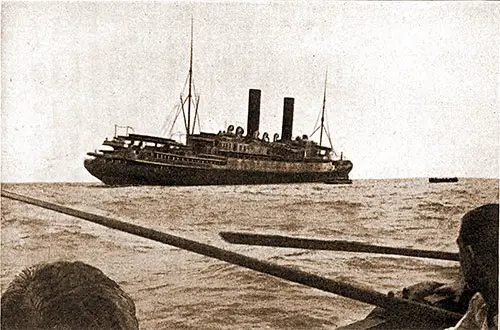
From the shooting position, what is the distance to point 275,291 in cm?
135

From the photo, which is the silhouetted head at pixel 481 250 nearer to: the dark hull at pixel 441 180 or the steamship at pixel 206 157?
the dark hull at pixel 441 180

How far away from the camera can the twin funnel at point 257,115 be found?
53.8 inches

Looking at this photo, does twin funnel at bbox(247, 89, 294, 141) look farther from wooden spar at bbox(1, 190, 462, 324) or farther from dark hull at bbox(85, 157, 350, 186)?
wooden spar at bbox(1, 190, 462, 324)

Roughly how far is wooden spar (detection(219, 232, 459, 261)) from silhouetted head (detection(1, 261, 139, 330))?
0.28 m

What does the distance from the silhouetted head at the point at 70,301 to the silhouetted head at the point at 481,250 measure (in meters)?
0.56

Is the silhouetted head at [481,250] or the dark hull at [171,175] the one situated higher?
the dark hull at [171,175]

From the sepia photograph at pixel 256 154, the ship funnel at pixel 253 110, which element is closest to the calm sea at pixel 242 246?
the sepia photograph at pixel 256 154

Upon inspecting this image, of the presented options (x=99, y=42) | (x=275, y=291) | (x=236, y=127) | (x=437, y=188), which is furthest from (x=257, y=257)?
(x=99, y=42)

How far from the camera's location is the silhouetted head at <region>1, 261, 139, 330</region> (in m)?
1.10

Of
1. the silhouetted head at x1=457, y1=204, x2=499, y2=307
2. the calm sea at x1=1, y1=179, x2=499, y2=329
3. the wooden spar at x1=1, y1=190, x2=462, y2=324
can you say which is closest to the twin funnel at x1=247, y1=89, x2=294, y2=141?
the calm sea at x1=1, y1=179, x2=499, y2=329

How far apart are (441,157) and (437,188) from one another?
6cm

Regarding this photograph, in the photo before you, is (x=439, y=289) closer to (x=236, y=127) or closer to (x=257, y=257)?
(x=257, y=257)

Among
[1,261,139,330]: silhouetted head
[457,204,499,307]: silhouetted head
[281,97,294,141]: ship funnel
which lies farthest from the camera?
[281,97,294,141]: ship funnel

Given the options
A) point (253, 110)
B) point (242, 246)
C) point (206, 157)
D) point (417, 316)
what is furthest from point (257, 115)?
point (417, 316)
